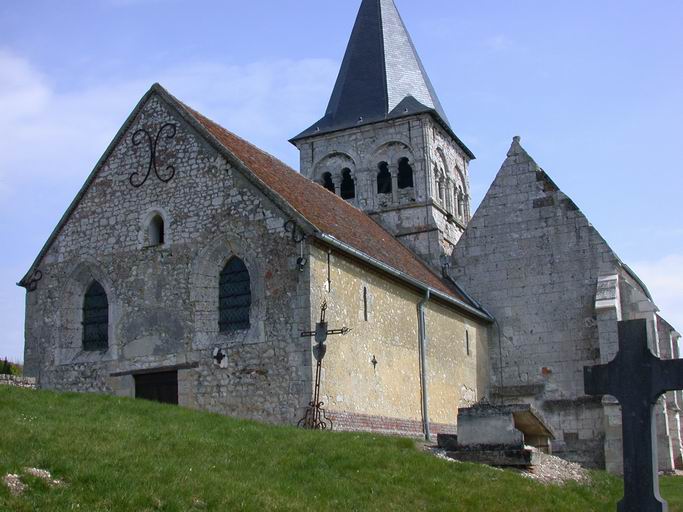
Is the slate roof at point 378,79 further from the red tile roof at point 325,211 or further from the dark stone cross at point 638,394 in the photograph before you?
the dark stone cross at point 638,394

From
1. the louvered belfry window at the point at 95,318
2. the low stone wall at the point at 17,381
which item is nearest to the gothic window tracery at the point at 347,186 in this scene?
the louvered belfry window at the point at 95,318

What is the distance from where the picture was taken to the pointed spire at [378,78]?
30719 mm

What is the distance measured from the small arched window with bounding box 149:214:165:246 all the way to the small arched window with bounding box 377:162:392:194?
11.4 m

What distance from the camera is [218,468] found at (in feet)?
36.8

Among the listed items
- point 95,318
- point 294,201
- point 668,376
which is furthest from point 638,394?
point 95,318

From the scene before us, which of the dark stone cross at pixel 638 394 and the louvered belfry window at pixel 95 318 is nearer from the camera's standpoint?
the dark stone cross at pixel 638 394

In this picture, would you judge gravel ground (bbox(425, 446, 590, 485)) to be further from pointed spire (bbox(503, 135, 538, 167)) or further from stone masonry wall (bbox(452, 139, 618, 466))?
pointed spire (bbox(503, 135, 538, 167))

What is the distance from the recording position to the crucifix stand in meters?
16.7

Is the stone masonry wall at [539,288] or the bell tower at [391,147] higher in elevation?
the bell tower at [391,147]

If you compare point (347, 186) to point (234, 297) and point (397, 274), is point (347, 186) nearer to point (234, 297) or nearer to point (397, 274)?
point (397, 274)

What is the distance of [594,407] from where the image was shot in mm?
23344

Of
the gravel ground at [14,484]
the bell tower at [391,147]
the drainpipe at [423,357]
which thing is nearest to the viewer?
the gravel ground at [14,484]

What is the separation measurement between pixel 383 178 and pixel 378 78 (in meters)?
3.78

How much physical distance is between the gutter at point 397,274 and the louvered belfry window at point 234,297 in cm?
191
